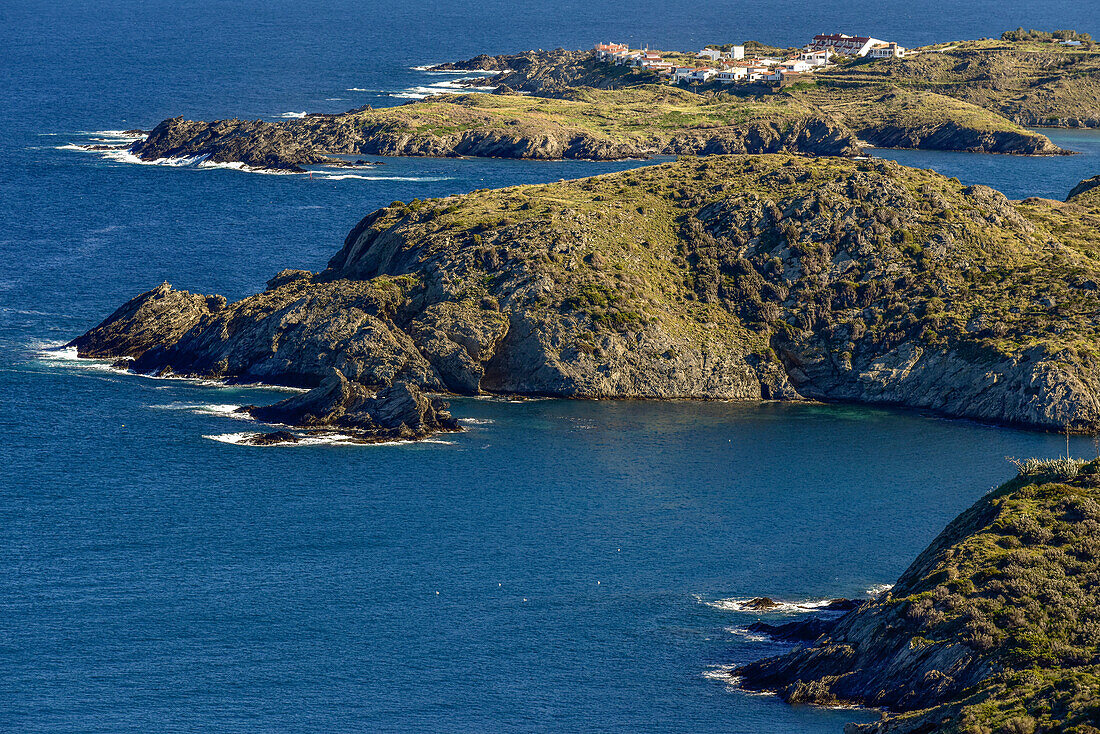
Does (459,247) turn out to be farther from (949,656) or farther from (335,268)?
(949,656)

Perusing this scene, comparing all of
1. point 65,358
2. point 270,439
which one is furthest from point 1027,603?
point 65,358

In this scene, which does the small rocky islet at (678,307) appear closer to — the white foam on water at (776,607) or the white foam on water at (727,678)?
the white foam on water at (776,607)

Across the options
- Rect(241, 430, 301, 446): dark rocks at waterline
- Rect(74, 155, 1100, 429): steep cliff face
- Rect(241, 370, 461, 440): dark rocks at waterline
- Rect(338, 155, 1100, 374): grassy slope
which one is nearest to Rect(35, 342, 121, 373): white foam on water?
Rect(74, 155, 1100, 429): steep cliff face

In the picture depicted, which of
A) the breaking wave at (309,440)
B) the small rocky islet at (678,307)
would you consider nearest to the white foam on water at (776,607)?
the breaking wave at (309,440)

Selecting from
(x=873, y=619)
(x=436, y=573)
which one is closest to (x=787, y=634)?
(x=873, y=619)

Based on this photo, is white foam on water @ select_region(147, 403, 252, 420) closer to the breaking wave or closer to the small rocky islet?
the small rocky islet
